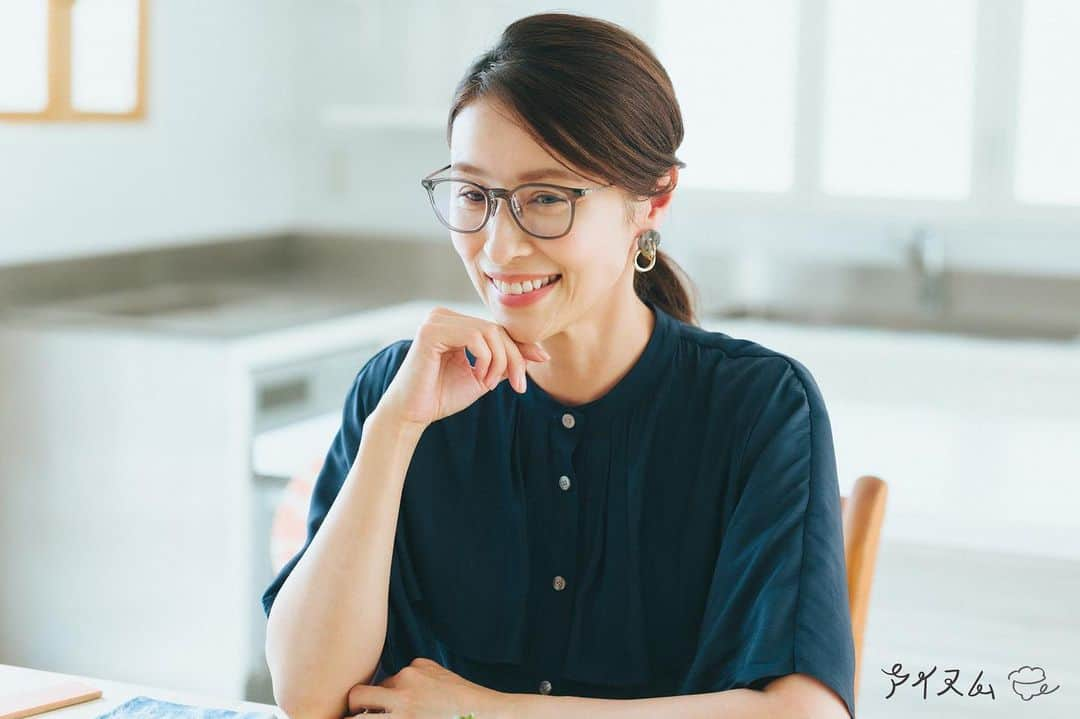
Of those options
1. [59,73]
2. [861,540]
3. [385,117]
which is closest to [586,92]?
[861,540]

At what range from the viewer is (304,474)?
2875mm

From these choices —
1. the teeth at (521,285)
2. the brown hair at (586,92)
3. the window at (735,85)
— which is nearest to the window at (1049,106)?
the window at (735,85)

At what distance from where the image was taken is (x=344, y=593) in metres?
1.44

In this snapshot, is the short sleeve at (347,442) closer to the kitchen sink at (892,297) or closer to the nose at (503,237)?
the nose at (503,237)

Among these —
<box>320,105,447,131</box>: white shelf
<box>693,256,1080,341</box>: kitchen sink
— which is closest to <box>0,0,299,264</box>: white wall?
<box>320,105,447,131</box>: white shelf

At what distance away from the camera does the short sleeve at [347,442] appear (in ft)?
5.07

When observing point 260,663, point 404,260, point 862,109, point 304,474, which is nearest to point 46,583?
point 260,663

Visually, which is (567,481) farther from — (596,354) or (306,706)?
(306,706)

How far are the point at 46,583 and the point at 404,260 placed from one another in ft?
5.33

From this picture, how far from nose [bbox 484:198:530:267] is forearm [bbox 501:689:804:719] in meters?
0.42

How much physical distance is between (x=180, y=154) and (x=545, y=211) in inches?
111

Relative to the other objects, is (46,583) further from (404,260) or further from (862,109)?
(862,109)

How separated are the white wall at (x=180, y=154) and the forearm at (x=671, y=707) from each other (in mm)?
2499

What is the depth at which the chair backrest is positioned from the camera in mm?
1433
